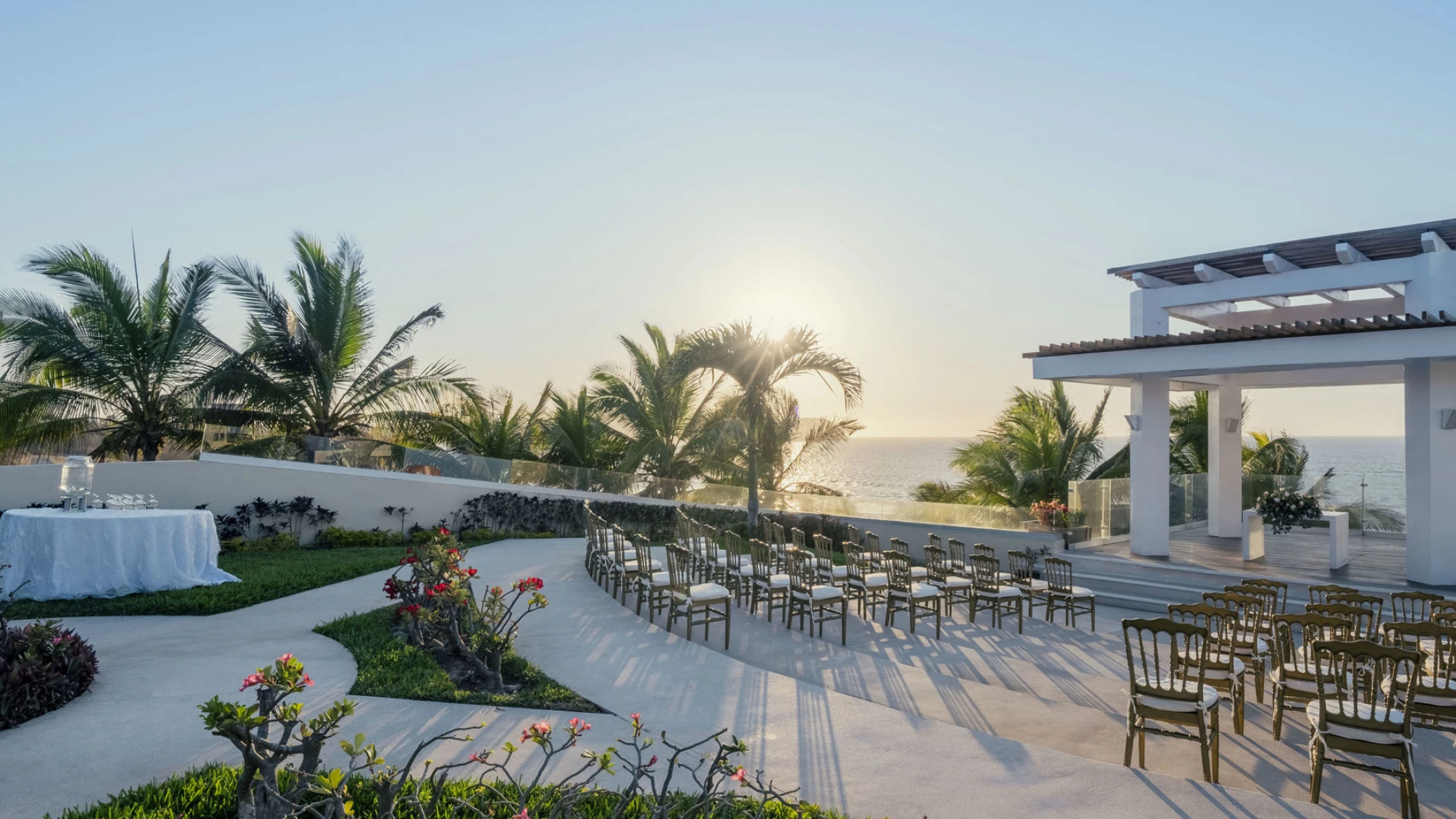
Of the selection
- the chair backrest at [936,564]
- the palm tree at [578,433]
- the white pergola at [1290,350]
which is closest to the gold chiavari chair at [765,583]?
the chair backrest at [936,564]

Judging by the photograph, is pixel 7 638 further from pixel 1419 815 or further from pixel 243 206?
pixel 243 206

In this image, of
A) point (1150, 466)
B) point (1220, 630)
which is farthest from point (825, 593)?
point (1150, 466)

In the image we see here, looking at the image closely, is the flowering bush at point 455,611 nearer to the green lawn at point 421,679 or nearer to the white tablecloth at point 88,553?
the green lawn at point 421,679

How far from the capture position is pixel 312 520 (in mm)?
15227

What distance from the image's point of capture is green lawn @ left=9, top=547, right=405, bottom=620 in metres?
8.56

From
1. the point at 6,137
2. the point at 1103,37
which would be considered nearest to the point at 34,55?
the point at 6,137

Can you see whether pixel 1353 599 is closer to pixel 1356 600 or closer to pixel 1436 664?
pixel 1356 600

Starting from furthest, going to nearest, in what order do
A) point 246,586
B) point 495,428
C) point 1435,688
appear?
point 495,428
point 246,586
point 1435,688

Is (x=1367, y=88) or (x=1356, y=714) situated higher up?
(x=1367, y=88)

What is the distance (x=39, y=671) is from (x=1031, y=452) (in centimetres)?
2032

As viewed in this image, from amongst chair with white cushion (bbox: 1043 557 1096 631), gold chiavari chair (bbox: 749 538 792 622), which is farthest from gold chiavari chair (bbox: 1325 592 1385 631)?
gold chiavari chair (bbox: 749 538 792 622)

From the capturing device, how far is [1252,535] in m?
13.3

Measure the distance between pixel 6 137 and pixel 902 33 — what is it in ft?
52.4

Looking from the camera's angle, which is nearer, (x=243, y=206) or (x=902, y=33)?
(x=902, y=33)
